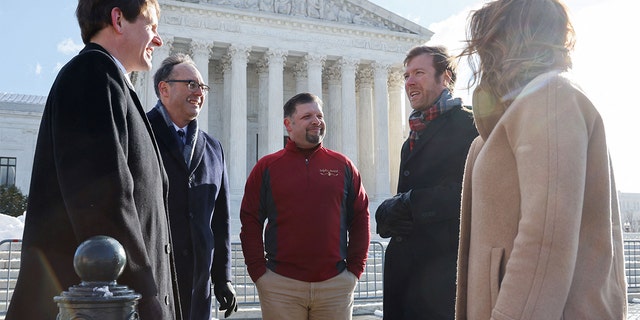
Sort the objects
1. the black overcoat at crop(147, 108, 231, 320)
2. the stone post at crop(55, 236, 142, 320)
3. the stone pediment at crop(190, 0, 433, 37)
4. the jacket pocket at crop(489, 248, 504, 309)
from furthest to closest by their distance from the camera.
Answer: the stone pediment at crop(190, 0, 433, 37) → the black overcoat at crop(147, 108, 231, 320) → the jacket pocket at crop(489, 248, 504, 309) → the stone post at crop(55, 236, 142, 320)

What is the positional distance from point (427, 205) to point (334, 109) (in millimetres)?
29232

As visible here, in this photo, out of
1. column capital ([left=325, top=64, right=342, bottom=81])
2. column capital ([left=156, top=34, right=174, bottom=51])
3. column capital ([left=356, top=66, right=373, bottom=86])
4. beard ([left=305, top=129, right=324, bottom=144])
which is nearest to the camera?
beard ([left=305, top=129, right=324, bottom=144])

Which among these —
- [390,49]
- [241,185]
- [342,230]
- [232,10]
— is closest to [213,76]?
[232,10]

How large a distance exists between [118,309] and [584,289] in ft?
5.35

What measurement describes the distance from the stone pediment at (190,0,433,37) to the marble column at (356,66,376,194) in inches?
111

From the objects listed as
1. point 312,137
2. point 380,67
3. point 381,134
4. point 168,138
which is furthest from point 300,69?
point 168,138

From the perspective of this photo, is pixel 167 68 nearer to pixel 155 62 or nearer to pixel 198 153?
pixel 198 153

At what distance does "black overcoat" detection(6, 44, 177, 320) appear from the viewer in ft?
Result: 7.64

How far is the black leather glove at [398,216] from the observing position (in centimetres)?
387

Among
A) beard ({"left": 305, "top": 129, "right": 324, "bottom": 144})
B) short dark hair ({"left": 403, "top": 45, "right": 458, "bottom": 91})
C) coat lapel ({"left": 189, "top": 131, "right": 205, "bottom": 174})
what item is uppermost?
short dark hair ({"left": 403, "top": 45, "right": 458, "bottom": 91})

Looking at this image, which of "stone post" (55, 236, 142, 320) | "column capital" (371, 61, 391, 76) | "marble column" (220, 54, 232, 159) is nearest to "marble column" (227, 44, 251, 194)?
"marble column" (220, 54, 232, 159)

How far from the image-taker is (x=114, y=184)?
236 centimetres

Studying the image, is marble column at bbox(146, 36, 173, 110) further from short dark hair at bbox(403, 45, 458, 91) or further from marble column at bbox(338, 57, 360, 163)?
short dark hair at bbox(403, 45, 458, 91)

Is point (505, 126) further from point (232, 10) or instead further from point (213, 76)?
point (213, 76)
